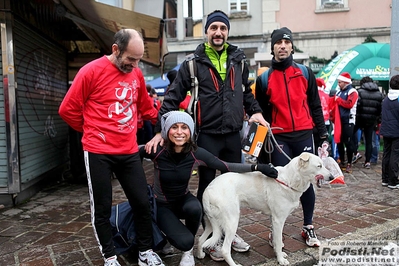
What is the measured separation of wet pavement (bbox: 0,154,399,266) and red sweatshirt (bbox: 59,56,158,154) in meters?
1.25

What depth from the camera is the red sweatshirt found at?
9.79 ft

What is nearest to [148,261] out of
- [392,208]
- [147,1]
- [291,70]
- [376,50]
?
[291,70]

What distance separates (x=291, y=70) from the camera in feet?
12.0

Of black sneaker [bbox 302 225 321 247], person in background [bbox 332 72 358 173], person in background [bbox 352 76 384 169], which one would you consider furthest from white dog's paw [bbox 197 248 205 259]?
person in background [bbox 352 76 384 169]

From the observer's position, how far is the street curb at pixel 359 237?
11.2ft

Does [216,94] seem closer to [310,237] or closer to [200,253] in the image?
[200,253]

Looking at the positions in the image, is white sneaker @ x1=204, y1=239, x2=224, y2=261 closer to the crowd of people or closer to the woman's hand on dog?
the crowd of people

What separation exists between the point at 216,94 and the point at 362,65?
29.7ft

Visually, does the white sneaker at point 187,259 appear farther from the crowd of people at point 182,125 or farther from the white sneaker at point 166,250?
the white sneaker at point 166,250

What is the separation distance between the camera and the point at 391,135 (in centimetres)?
634

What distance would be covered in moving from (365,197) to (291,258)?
281 centimetres

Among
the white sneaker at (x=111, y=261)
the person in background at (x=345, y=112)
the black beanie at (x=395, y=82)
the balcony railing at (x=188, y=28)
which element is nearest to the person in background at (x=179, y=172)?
the white sneaker at (x=111, y=261)

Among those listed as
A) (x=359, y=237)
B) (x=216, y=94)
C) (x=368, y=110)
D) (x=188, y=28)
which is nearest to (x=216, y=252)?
(x=216, y=94)

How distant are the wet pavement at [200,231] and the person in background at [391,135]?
25 centimetres
